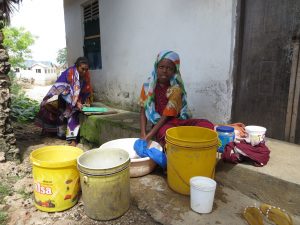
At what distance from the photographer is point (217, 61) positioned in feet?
10.4

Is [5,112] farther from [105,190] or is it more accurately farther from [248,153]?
[248,153]

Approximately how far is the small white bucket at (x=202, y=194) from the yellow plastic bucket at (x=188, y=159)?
13 cm

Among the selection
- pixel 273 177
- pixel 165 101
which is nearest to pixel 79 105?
pixel 165 101

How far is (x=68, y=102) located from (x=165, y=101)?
87.9 inches

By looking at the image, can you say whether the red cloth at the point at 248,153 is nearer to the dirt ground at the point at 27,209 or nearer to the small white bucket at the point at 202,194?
the small white bucket at the point at 202,194

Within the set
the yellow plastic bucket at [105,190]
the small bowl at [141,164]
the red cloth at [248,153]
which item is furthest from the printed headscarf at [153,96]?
the yellow plastic bucket at [105,190]

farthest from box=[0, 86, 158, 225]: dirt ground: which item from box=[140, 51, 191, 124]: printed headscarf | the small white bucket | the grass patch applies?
box=[140, 51, 191, 124]: printed headscarf

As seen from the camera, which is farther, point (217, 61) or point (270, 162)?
point (217, 61)

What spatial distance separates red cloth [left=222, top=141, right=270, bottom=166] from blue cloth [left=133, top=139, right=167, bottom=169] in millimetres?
632

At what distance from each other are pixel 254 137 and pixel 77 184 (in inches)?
67.7

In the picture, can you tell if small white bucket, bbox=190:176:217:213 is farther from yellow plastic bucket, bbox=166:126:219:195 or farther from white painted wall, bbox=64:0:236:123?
white painted wall, bbox=64:0:236:123

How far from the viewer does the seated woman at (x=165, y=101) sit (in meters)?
2.75

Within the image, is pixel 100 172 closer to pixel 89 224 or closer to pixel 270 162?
pixel 89 224

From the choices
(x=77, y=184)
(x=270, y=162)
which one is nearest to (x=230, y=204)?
(x=270, y=162)
